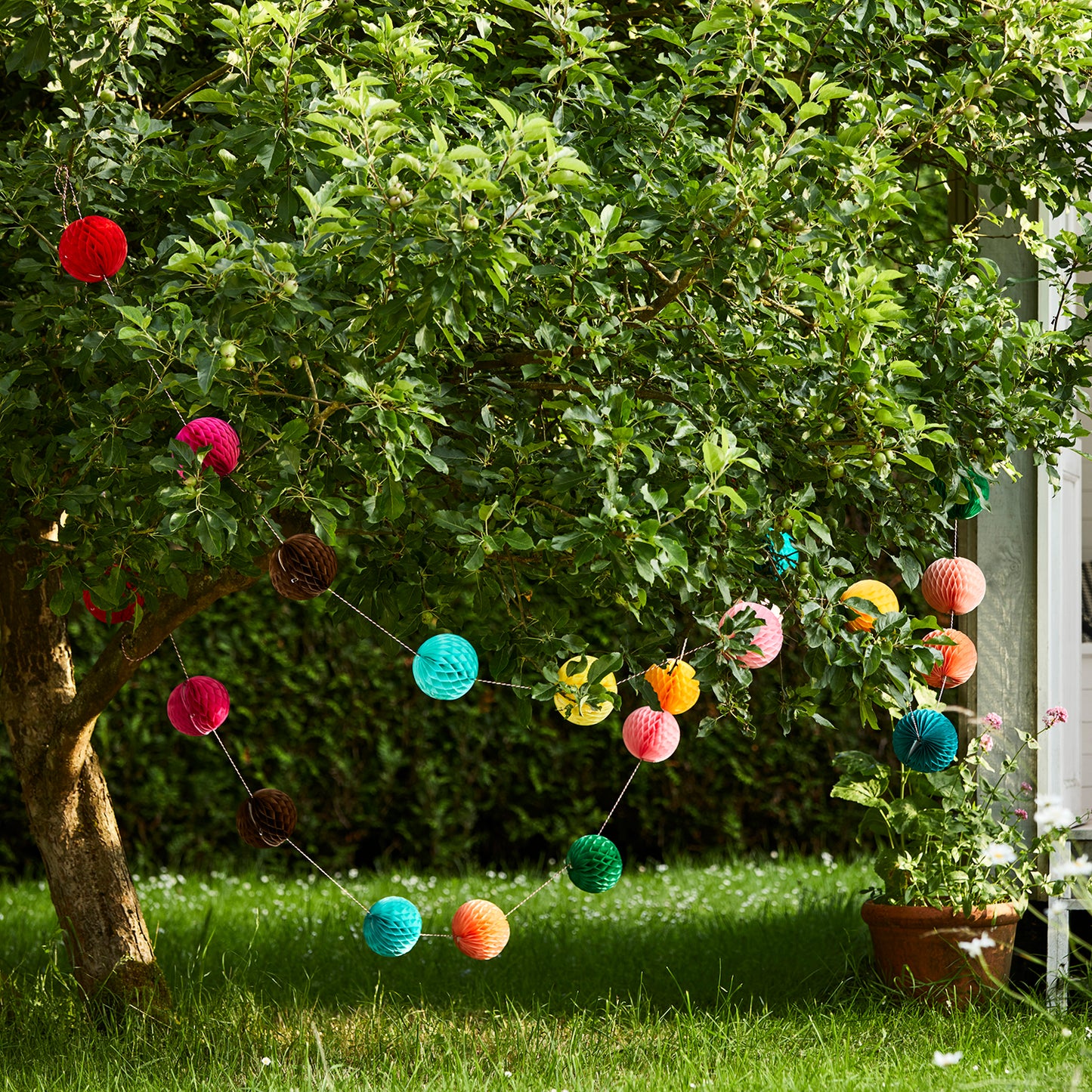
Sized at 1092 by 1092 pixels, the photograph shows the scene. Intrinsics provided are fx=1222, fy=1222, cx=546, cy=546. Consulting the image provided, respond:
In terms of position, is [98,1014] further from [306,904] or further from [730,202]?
[730,202]

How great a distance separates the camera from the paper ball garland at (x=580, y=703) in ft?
8.45

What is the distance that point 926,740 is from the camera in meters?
3.12

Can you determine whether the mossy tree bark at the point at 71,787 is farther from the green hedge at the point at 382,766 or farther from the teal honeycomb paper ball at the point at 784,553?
the green hedge at the point at 382,766

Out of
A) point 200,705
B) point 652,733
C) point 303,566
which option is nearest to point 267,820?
point 200,705

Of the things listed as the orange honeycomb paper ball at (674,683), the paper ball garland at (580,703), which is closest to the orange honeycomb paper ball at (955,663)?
the orange honeycomb paper ball at (674,683)

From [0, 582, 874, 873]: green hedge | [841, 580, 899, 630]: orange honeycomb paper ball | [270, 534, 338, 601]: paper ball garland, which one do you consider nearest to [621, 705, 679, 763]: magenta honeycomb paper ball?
[841, 580, 899, 630]: orange honeycomb paper ball

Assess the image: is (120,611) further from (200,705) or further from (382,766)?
(382,766)

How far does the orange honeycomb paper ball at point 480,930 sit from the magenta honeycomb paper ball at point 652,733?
505 mm

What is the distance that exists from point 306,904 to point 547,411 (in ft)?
11.8

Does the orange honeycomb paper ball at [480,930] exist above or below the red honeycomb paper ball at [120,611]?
below

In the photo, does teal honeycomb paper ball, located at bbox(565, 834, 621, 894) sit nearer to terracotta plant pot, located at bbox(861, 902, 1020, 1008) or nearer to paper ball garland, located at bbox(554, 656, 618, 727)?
paper ball garland, located at bbox(554, 656, 618, 727)

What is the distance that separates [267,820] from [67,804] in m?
0.88

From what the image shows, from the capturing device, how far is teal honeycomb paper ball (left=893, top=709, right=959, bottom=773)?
3.11 m

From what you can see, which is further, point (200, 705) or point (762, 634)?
point (200, 705)
